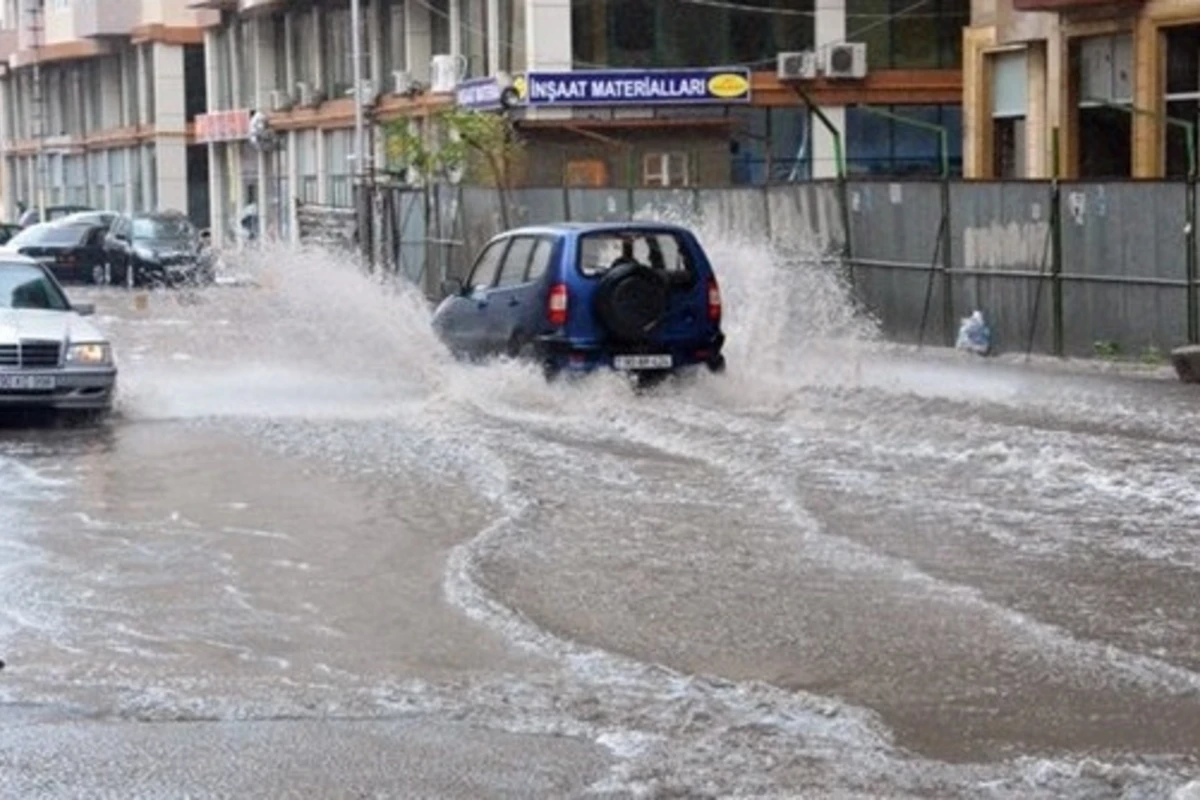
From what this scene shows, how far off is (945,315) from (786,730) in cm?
1800

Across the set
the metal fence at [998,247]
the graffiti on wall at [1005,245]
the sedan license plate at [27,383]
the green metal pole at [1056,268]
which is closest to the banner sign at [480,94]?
the metal fence at [998,247]

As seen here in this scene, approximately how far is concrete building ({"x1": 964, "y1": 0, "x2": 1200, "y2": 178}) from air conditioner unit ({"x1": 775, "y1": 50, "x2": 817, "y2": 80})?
9462 mm

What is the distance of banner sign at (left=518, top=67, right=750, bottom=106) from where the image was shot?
43.6 meters

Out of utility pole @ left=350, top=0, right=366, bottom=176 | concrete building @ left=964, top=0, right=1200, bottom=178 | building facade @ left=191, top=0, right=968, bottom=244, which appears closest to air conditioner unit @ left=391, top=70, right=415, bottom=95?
building facade @ left=191, top=0, right=968, bottom=244

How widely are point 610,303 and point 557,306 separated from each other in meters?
0.46

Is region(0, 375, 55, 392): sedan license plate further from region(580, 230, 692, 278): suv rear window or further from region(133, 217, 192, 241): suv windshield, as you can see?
region(133, 217, 192, 241): suv windshield

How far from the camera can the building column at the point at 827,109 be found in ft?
151

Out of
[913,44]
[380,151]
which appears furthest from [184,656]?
[380,151]

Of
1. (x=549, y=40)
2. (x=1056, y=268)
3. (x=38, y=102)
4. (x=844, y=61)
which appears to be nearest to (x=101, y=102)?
(x=38, y=102)

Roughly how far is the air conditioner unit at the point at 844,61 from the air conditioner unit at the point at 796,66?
0.78 ft

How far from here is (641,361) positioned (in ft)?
64.6

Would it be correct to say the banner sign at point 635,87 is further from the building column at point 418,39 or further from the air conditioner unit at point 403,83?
the building column at point 418,39

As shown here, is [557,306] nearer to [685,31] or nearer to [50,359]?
[50,359]

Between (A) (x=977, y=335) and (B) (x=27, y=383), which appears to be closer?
(B) (x=27, y=383)
